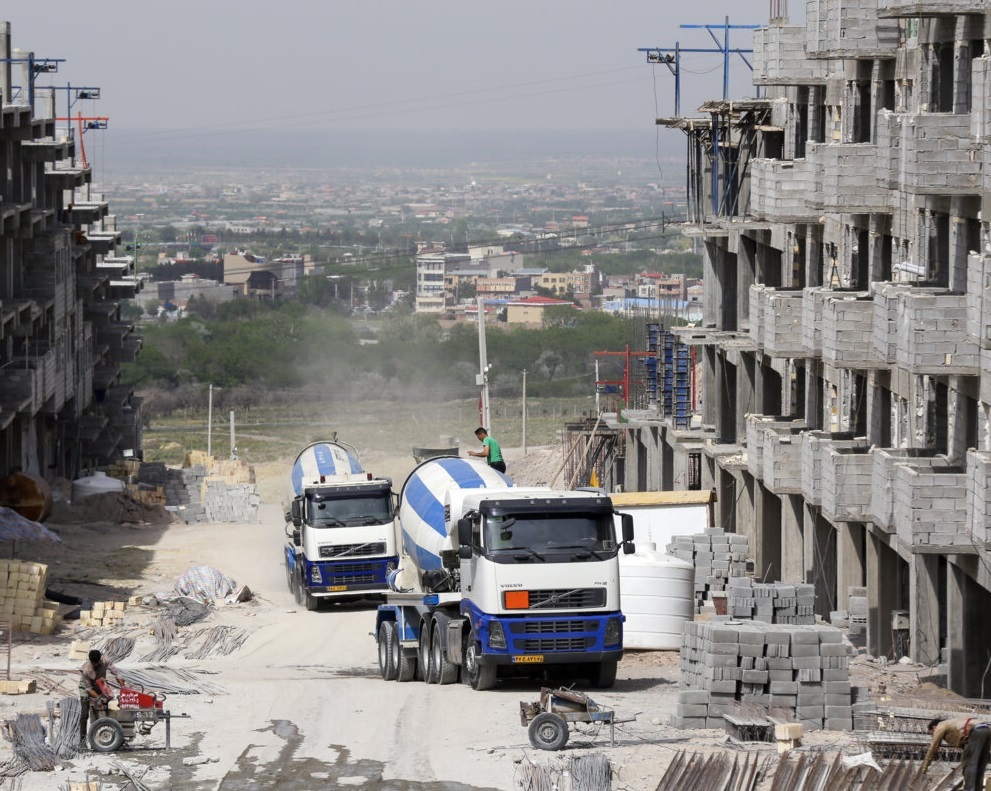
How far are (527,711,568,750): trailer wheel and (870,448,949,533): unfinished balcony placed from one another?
28.5 ft

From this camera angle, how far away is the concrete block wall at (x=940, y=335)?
29.9 metres

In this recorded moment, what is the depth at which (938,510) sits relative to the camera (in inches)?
1156

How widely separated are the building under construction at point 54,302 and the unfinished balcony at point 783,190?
23958 mm

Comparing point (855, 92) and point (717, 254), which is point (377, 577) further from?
point (717, 254)

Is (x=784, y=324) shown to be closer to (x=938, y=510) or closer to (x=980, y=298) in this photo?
(x=938, y=510)

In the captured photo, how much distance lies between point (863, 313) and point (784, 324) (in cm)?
695

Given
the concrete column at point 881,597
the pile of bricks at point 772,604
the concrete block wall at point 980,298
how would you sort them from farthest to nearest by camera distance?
the concrete column at point 881,597 < the pile of bricks at point 772,604 < the concrete block wall at point 980,298

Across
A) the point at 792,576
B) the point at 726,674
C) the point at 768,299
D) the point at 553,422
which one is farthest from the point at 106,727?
the point at 553,422

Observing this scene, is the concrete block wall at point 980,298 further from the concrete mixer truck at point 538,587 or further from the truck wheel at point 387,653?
the truck wheel at point 387,653

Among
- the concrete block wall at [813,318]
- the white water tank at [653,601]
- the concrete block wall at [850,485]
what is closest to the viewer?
the concrete block wall at [850,485]

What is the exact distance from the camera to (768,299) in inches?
1679

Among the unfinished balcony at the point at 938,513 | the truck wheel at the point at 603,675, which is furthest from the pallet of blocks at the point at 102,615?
the unfinished balcony at the point at 938,513

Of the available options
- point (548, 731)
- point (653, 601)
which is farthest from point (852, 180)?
point (548, 731)

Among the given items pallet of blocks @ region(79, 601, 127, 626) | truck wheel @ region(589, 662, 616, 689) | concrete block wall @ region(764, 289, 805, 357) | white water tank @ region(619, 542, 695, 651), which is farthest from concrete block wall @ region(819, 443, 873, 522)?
pallet of blocks @ region(79, 601, 127, 626)
